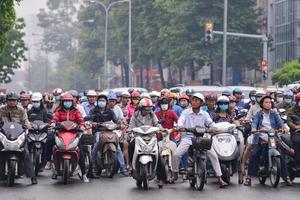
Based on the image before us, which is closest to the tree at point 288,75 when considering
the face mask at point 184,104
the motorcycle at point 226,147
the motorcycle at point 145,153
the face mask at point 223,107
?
the face mask at point 184,104

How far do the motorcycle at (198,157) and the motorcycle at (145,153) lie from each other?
0.58 meters

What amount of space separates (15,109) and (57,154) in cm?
138

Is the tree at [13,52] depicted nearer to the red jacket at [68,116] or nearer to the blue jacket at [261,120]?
the red jacket at [68,116]

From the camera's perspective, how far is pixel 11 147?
17078mm

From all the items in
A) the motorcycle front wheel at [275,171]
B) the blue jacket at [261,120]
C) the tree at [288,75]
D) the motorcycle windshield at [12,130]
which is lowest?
the motorcycle front wheel at [275,171]

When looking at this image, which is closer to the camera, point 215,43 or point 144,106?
point 144,106

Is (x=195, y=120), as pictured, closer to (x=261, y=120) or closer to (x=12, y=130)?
(x=261, y=120)

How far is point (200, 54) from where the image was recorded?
64812 mm

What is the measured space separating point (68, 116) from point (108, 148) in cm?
112

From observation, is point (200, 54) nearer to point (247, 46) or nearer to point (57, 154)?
point (247, 46)

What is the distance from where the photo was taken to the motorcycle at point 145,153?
16.9 meters

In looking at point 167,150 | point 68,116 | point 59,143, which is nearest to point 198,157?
point 167,150

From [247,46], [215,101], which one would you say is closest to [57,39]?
[247,46]

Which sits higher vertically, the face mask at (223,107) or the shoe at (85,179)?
the face mask at (223,107)
